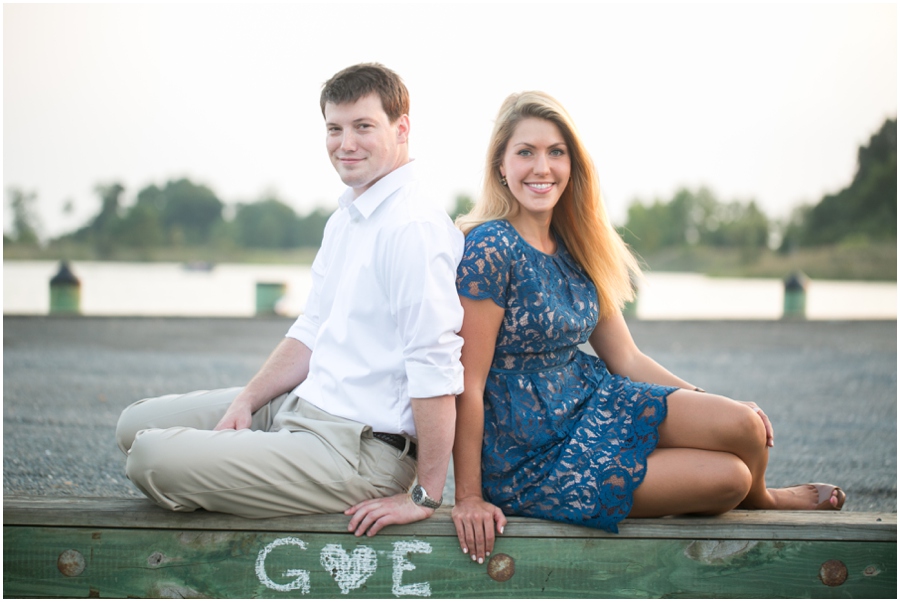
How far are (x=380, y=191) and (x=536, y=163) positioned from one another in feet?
1.68

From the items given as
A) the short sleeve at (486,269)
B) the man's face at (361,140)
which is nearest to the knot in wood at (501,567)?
the short sleeve at (486,269)

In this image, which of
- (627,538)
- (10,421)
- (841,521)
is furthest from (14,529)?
(10,421)

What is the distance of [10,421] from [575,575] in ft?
16.2

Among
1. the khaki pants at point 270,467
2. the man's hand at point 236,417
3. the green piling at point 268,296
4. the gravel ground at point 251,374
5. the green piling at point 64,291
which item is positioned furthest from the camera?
the green piling at point 268,296

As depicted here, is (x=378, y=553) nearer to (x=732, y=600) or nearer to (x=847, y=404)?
(x=732, y=600)

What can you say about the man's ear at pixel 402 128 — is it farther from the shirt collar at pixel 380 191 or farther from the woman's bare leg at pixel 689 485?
the woman's bare leg at pixel 689 485

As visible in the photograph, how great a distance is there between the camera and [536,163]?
8.50 ft

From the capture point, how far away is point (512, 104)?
104 inches

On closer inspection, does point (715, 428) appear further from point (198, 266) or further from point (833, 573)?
point (198, 266)

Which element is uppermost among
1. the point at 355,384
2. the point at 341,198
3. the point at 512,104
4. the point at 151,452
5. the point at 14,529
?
the point at 512,104

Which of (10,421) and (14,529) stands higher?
(14,529)

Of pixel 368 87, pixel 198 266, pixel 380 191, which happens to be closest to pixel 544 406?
pixel 380 191

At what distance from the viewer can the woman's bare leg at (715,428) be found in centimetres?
244

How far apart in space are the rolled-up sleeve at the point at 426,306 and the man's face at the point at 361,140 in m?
0.29
